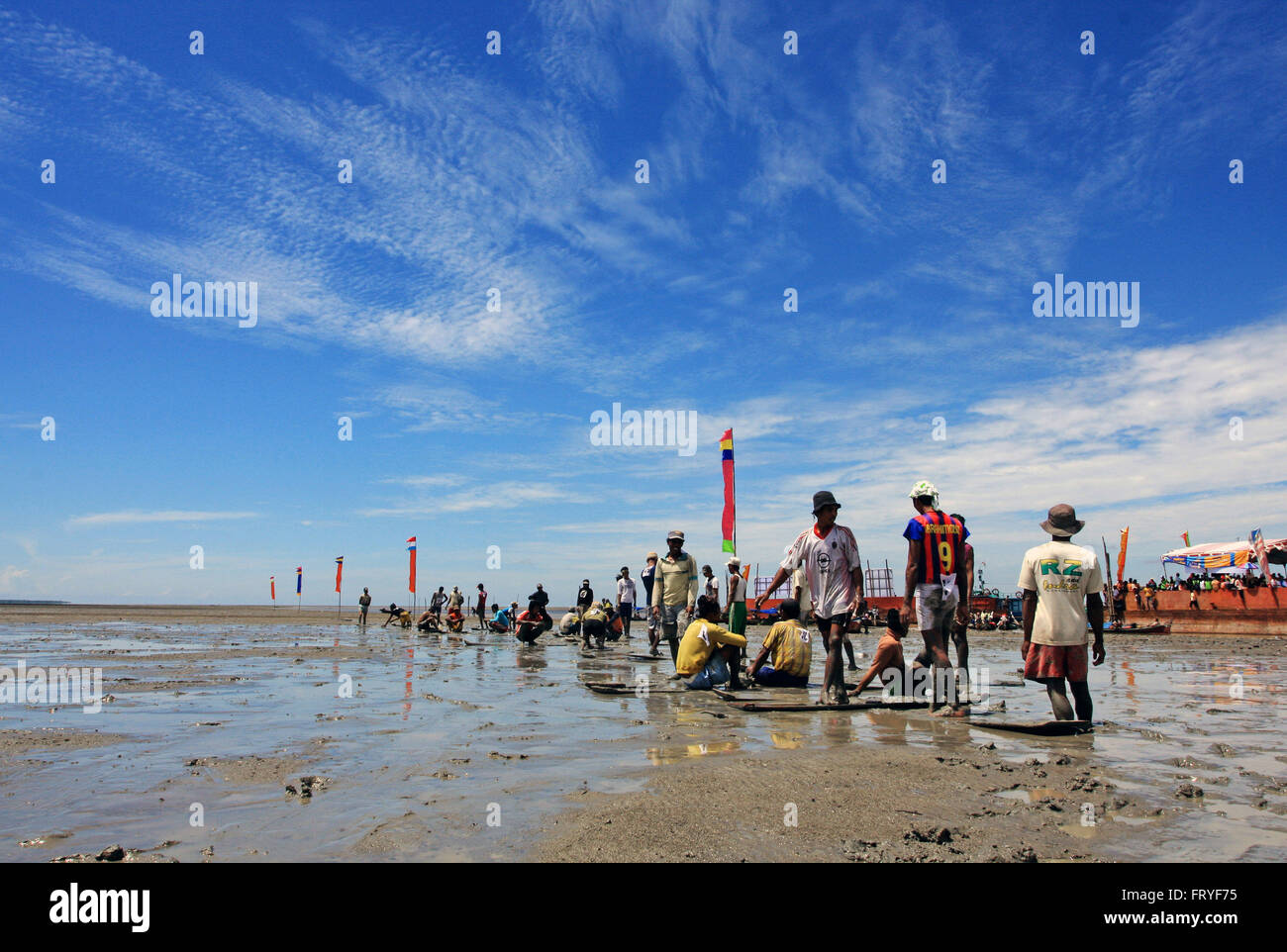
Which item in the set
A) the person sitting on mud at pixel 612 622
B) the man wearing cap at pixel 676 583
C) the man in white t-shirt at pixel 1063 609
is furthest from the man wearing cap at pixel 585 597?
the man in white t-shirt at pixel 1063 609

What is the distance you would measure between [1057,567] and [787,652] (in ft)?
11.9

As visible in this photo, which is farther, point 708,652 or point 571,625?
point 571,625

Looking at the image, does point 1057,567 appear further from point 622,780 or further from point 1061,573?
point 622,780

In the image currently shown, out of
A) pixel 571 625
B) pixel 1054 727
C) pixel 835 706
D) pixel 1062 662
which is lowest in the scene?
pixel 571 625

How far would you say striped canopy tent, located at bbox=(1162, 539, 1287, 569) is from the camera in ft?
91.7

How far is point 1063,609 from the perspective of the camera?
5852mm

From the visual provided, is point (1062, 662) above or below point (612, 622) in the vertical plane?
above

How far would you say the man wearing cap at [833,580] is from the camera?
24.5ft

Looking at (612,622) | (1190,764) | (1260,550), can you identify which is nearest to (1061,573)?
(1190,764)

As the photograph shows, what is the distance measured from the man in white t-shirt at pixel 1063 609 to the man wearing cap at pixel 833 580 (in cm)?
180

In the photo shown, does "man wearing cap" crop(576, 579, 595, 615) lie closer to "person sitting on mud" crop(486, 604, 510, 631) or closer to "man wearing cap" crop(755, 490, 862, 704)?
"person sitting on mud" crop(486, 604, 510, 631)

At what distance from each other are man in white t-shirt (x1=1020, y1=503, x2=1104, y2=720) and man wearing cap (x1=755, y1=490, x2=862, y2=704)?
1.80 m
